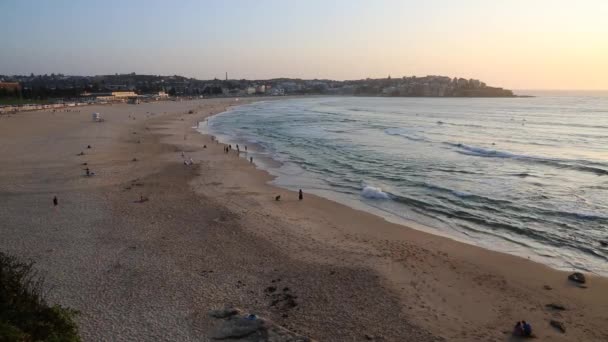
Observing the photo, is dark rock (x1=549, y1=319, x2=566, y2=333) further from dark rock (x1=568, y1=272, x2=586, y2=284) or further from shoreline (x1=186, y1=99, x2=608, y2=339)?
dark rock (x1=568, y1=272, x2=586, y2=284)

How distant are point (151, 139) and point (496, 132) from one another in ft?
120

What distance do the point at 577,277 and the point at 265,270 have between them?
835cm

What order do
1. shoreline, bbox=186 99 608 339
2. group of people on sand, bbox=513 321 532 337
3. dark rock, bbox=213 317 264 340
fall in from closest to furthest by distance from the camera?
1. dark rock, bbox=213 317 264 340
2. group of people on sand, bbox=513 321 532 337
3. shoreline, bbox=186 99 608 339

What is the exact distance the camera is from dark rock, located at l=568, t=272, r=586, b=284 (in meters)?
12.5

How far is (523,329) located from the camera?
9578mm

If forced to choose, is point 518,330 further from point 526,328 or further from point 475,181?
point 475,181

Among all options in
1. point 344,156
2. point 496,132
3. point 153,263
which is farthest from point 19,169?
point 496,132

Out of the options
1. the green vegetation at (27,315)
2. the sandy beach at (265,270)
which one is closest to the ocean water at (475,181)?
the sandy beach at (265,270)

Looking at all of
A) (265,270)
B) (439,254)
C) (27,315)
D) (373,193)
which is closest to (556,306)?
(439,254)

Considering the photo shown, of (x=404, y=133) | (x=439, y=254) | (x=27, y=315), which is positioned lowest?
(x=404, y=133)

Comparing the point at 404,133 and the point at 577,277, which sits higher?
the point at 577,277

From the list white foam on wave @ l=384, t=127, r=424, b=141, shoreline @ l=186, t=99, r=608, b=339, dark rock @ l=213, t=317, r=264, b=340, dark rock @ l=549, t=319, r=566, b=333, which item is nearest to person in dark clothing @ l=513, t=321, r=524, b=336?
shoreline @ l=186, t=99, r=608, b=339

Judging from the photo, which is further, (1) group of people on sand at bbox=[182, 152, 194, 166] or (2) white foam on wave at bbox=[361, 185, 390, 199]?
(1) group of people on sand at bbox=[182, 152, 194, 166]

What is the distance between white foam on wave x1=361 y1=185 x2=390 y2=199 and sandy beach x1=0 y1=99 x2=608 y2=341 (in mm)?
2250
